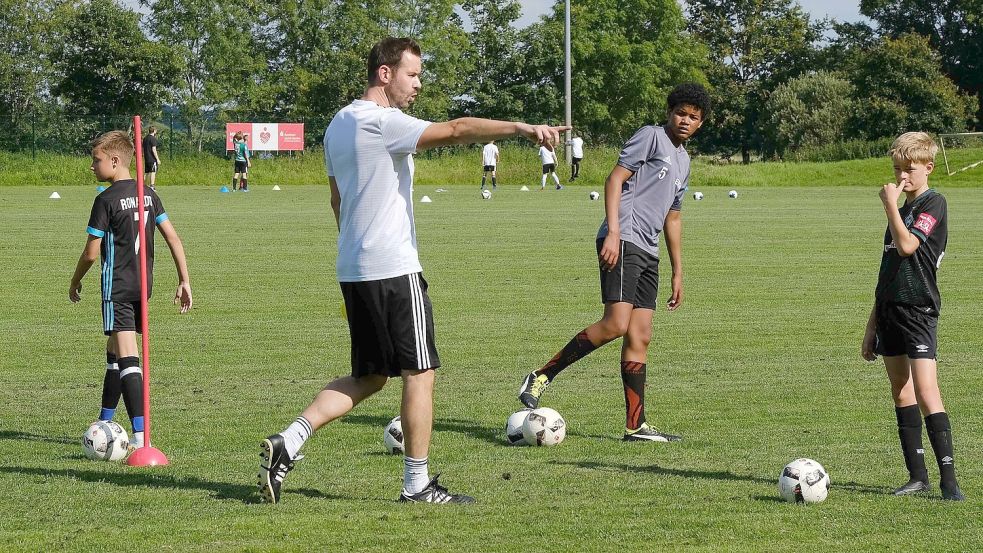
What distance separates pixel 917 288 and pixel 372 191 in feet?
8.07

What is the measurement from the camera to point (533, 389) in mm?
7539

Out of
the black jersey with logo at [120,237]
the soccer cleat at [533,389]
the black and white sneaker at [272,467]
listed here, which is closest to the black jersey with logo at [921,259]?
→ the soccer cleat at [533,389]

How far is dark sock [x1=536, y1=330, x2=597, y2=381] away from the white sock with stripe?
7.57 feet

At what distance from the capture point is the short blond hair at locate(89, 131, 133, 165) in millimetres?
6723

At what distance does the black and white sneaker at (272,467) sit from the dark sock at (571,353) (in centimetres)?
245

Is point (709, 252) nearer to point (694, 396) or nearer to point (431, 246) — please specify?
point (431, 246)

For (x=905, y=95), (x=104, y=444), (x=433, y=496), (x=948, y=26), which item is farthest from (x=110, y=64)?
(x=433, y=496)

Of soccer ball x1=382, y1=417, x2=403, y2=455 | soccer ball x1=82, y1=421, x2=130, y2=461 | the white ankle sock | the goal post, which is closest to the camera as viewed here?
the white ankle sock

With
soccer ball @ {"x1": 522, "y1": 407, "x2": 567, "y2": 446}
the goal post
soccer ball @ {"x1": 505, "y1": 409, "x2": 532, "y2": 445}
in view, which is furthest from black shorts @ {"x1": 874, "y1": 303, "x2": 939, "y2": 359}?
the goal post

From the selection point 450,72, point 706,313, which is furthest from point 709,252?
point 450,72

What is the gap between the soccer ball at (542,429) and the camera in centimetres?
693

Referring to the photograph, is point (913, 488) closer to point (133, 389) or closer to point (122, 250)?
point (133, 389)

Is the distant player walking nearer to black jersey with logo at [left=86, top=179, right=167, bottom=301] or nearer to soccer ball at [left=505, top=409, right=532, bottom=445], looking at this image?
soccer ball at [left=505, top=409, right=532, bottom=445]

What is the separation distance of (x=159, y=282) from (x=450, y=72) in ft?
185
